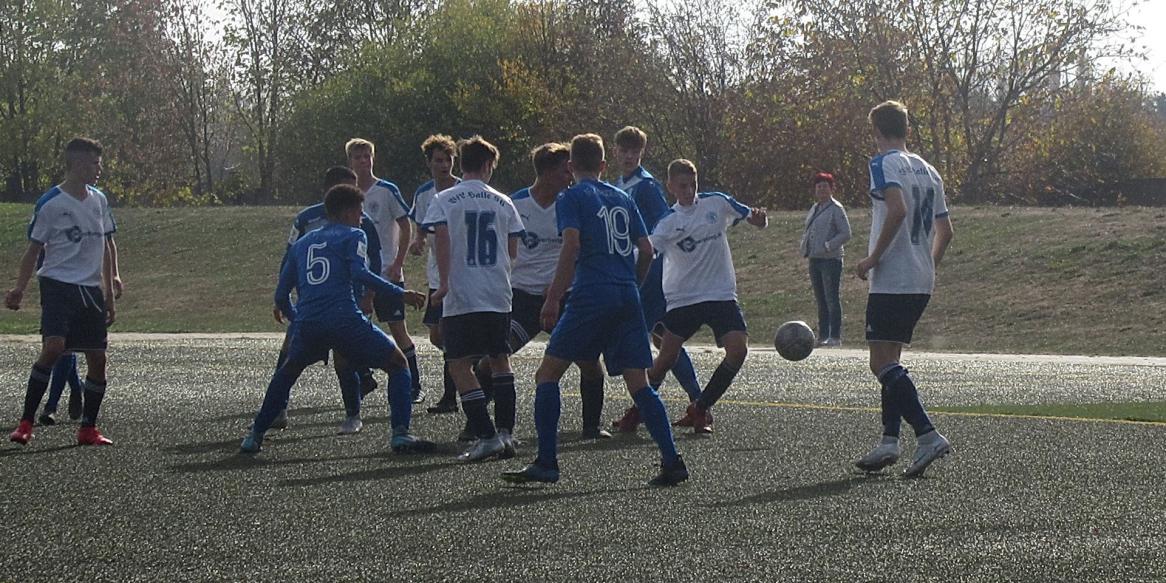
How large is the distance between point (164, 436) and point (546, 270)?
258cm

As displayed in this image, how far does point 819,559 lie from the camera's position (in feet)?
21.3

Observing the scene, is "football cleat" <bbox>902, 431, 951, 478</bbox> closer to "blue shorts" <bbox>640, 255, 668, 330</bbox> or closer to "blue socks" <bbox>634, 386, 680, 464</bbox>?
"blue socks" <bbox>634, 386, 680, 464</bbox>

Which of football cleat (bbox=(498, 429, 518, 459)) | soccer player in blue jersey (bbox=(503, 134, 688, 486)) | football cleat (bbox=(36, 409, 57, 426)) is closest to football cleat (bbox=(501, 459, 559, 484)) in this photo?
soccer player in blue jersey (bbox=(503, 134, 688, 486))

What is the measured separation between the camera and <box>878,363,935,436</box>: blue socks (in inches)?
353

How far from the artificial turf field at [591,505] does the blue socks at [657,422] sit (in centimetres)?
20

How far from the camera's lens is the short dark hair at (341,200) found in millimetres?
9969

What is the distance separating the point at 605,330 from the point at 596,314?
0.10m

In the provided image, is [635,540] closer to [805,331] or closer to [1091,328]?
[805,331]

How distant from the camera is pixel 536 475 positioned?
852cm

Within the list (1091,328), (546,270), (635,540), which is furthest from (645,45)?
(635,540)

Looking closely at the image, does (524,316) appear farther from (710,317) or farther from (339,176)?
(339,176)

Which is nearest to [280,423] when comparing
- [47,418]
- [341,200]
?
[47,418]

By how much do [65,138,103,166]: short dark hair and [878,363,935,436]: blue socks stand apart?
4732 mm

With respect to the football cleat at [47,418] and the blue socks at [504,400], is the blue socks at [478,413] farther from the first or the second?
the football cleat at [47,418]
